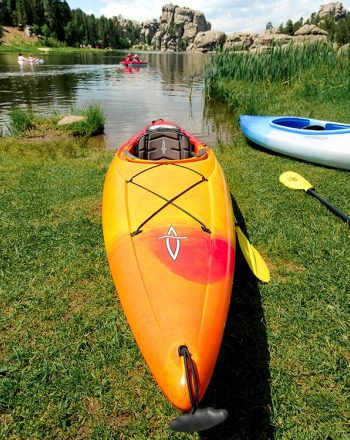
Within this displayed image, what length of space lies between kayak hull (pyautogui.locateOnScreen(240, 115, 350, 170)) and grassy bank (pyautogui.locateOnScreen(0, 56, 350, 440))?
4.60ft

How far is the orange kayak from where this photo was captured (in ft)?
5.57

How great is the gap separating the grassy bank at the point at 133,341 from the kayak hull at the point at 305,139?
140cm

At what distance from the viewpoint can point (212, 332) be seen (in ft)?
6.20

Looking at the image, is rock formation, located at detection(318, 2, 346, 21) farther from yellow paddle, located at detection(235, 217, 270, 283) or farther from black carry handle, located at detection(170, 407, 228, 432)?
black carry handle, located at detection(170, 407, 228, 432)

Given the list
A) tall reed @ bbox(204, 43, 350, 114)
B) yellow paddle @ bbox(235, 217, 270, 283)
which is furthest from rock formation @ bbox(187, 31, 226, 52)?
yellow paddle @ bbox(235, 217, 270, 283)

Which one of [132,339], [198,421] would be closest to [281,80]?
[132,339]

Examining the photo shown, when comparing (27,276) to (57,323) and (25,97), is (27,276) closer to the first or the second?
(57,323)

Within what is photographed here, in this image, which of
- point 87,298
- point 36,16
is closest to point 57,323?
point 87,298

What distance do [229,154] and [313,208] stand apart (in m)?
2.92

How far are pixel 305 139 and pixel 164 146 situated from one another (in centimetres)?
302

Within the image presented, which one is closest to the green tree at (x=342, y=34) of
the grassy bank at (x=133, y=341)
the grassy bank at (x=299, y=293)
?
the grassy bank at (x=299, y=293)

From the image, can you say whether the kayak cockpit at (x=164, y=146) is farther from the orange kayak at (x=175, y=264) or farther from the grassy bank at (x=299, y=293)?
the grassy bank at (x=299, y=293)

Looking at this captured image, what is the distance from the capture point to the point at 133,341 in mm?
2480

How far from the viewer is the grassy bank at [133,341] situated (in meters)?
1.98
